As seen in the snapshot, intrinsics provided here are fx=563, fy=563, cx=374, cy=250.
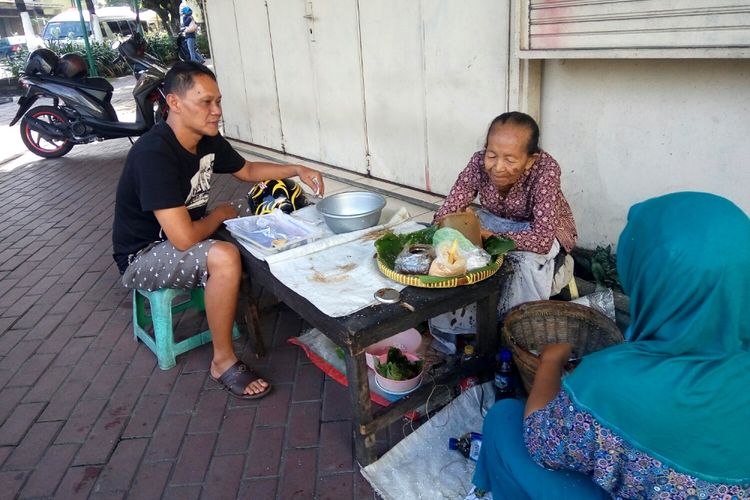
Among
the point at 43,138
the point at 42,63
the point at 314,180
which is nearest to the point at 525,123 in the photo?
the point at 314,180

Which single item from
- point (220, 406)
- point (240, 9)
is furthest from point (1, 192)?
point (220, 406)

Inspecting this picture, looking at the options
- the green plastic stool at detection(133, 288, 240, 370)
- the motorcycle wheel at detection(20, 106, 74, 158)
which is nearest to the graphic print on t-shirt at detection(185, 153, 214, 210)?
the green plastic stool at detection(133, 288, 240, 370)

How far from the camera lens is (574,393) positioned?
1222mm

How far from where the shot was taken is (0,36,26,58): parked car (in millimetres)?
14914

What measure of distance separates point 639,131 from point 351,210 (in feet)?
4.78

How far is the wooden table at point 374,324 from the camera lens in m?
1.81

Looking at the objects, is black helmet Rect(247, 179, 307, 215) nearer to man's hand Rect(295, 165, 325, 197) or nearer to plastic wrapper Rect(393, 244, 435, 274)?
man's hand Rect(295, 165, 325, 197)

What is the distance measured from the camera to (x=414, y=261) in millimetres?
2012

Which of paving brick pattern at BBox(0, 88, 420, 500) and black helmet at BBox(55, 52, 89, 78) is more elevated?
black helmet at BBox(55, 52, 89, 78)

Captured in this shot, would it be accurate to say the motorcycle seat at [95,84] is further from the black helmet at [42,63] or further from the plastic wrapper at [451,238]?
the plastic wrapper at [451,238]

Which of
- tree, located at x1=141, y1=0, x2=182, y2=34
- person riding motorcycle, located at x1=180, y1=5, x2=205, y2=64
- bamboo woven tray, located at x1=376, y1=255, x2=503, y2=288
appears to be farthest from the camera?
tree, located at x1=141, y1=0, x2=182, y2=34

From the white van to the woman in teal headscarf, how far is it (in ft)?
59.0

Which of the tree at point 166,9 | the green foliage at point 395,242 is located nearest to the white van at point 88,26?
the tree at point 166,9

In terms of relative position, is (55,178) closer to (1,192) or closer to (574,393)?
(1,192)
